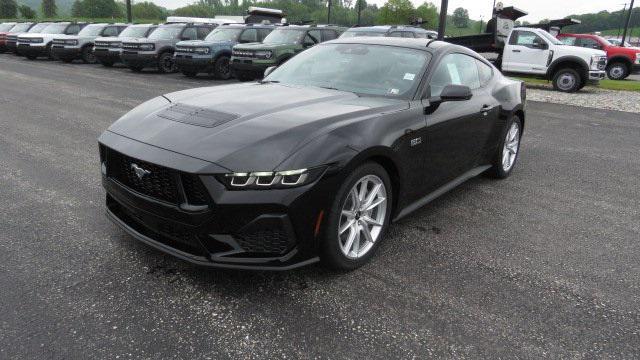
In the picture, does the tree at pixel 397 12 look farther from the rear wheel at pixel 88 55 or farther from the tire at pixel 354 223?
the tire at pixel 354 223

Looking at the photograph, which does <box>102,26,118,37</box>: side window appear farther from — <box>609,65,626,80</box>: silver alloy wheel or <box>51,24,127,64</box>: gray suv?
<box>609,65,626,80</box>: silver alloy wheel

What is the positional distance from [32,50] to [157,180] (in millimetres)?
23145

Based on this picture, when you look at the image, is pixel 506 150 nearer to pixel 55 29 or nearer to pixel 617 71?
pixel 617 71

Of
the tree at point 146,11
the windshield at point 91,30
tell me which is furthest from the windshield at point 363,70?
the tree at point 146,11

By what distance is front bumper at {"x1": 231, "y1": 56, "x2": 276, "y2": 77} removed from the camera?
13453mm

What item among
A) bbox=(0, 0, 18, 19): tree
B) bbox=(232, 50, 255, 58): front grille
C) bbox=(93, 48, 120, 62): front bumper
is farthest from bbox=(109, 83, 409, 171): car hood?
bbox=(0, 0, 18, 19): tree

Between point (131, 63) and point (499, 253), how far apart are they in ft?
52.7

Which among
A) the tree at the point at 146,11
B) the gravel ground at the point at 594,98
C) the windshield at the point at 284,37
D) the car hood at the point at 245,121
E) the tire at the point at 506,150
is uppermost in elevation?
the tree at the point at 146,11

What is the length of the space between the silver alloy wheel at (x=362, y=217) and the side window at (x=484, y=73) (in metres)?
2.20

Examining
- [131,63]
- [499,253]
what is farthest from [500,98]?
[131,63]

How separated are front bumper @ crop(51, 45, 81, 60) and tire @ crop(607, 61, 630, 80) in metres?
22.7

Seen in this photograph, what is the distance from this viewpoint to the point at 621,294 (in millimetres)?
3014

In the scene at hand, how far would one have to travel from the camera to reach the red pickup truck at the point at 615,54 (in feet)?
65.1

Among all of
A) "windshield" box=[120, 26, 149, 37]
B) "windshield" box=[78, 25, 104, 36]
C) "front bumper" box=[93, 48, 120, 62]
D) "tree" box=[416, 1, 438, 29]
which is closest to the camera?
"front bumper" box=[93, 48, 120, 62]
